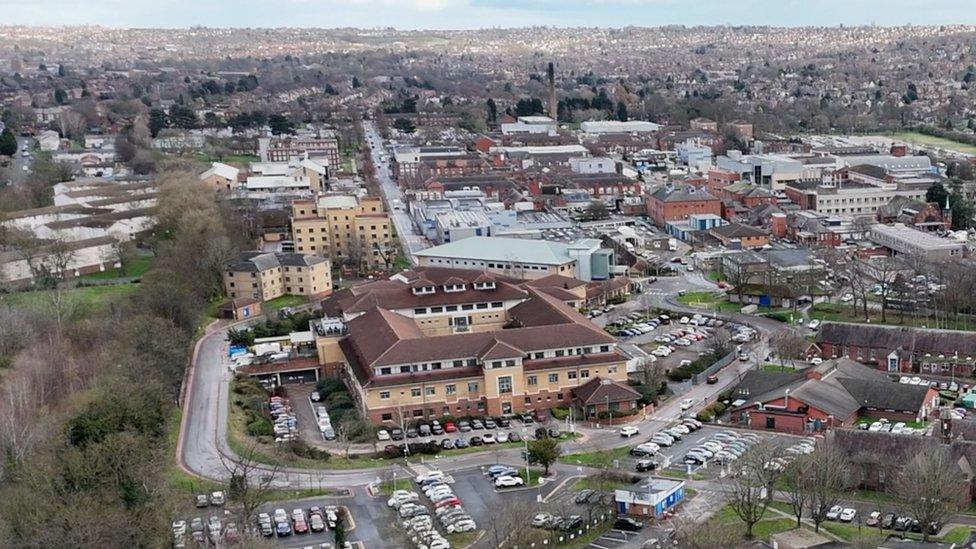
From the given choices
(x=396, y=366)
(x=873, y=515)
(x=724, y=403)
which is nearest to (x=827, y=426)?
(x=724, y=403)

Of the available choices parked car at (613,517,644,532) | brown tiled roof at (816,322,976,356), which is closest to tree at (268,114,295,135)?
brown tiled roof at (816,322,976,356)

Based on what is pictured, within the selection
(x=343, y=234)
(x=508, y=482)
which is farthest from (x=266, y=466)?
(x=343, y=234)

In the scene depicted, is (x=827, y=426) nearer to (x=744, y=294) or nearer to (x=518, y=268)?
(x=744, y=294)

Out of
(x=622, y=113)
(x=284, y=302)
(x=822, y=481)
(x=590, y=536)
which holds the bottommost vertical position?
(x=284, y=302)

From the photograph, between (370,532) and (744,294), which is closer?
(370,532)

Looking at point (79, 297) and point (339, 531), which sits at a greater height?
point (339, 531)

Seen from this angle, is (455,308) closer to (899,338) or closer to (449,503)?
(449,503)
